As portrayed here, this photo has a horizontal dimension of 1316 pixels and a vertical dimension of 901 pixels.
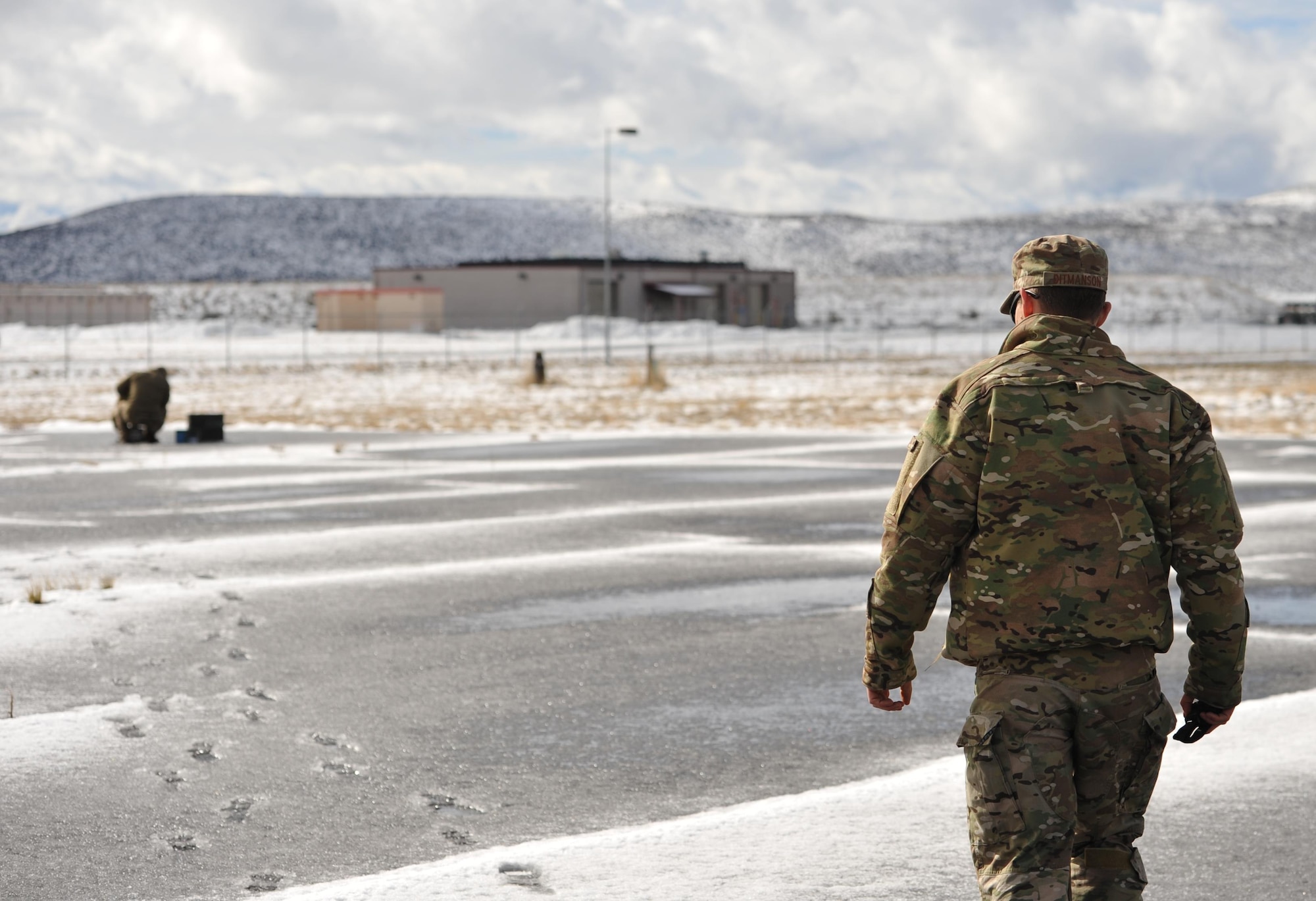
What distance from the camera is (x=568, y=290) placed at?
7912 cm

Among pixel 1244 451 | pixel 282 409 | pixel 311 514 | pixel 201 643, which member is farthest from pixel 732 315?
pixel 201 643

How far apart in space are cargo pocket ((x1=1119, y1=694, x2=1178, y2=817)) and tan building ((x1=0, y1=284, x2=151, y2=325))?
8860cm

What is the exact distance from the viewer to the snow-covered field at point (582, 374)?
26.6 meters

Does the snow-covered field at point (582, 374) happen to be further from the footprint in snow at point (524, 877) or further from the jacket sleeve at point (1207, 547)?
the jacket sleeve at point (1207, 547)

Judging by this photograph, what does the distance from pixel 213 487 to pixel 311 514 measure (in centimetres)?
266

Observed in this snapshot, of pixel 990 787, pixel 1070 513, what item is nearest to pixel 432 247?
pixel 1070 513

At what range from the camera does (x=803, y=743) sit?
20.2ft

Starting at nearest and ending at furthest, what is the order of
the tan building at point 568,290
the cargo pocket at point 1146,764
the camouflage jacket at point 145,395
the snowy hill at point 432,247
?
the cargo pocket at point 1146,764 → the camouflage jacket at point 145,395 → the tan building at point 568,290 → the snowy hill at point 432,247

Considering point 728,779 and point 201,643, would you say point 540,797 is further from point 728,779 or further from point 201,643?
point 201,643

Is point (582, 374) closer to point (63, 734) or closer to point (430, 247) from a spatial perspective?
point (63, 734)

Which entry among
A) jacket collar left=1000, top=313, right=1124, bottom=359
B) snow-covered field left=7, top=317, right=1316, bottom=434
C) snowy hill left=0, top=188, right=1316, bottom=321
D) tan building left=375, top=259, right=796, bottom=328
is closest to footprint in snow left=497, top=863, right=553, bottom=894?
jacket collar left=1000, top=313, right=1124, bottom=359

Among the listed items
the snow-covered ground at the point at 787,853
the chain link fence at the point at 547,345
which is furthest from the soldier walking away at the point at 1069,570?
the chain link fence at the point at 547,345

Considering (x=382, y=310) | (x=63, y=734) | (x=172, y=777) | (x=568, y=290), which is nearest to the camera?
(x=172, y=777)

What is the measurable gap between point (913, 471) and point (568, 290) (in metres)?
76.4
